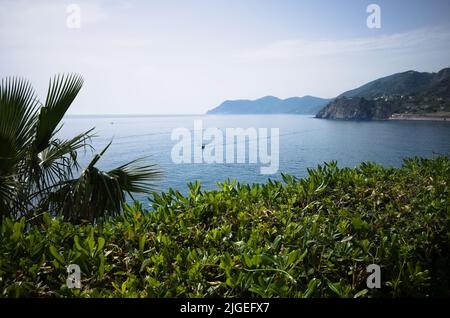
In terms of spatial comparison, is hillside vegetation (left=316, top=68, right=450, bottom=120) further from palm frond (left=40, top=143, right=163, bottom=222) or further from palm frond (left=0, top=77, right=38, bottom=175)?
palm frond (left=0, top=77, right=38, bottom=175)

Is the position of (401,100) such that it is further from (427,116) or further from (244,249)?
(244,249)

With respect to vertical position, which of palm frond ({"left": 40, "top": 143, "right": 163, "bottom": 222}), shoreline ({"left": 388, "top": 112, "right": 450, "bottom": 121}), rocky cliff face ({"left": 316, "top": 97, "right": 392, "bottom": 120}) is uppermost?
rocky cliff face ({"left": 316, "top": 97, "right": 392, "bottom": 120})

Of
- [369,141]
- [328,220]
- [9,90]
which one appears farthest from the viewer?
[369,141]

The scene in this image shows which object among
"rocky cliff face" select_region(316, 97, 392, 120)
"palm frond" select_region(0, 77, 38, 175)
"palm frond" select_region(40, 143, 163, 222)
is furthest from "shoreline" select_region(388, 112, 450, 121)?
"palm frond" select_region(0, 77, 38, 175)

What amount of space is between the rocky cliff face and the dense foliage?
137663mm

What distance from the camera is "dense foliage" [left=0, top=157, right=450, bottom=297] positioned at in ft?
5.16

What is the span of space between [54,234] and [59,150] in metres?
2.87

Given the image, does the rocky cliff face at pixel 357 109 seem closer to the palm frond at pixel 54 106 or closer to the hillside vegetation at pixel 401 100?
the hillside vegetation at pixel 401 100

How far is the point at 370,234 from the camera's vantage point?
2.06m

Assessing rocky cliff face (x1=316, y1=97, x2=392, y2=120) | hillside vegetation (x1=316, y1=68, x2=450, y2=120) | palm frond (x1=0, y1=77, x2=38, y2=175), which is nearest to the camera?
palm frond (x1=0, y1=77, x2=38, y2=175)

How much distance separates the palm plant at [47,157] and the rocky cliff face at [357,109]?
137 m

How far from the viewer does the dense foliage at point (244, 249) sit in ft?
5.16
